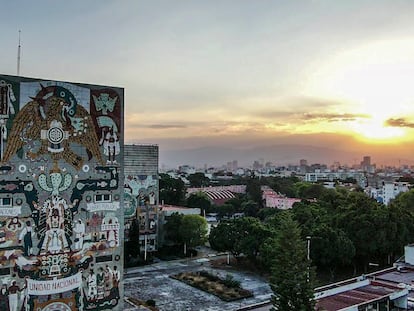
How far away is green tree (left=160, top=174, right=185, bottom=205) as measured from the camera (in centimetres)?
3747

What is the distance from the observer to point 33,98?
39.5 feet

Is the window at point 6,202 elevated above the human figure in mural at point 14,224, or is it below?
above

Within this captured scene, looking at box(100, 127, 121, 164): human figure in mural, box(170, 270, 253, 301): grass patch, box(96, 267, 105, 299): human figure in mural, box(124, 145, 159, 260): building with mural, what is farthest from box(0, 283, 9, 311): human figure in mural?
box(124, 145, 159, 260): building with mural

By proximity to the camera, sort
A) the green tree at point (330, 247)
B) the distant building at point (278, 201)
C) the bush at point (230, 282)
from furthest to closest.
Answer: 1. the distant building at point (278, 201)
2. the green tree at point (330, 247)
3. the bush at point (230, 282)

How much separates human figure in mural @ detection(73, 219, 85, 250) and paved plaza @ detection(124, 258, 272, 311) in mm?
4762

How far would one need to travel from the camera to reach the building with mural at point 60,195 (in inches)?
465

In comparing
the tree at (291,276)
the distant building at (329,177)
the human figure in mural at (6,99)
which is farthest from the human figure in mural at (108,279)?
the distant building at (329,177)

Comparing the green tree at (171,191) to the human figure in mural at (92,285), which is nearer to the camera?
the human figure in mural at (92,285)

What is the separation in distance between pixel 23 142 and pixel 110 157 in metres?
2.51

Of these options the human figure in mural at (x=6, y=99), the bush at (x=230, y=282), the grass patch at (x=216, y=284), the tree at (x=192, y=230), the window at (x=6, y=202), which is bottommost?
the grass patch at (x=216, y=284)

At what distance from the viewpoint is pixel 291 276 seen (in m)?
12.6

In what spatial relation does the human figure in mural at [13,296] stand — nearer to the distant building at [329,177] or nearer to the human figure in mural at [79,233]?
the human figure in mural at [79,233]

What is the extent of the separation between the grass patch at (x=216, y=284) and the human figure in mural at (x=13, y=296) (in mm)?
8587

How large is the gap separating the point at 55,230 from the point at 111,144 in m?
2.95
